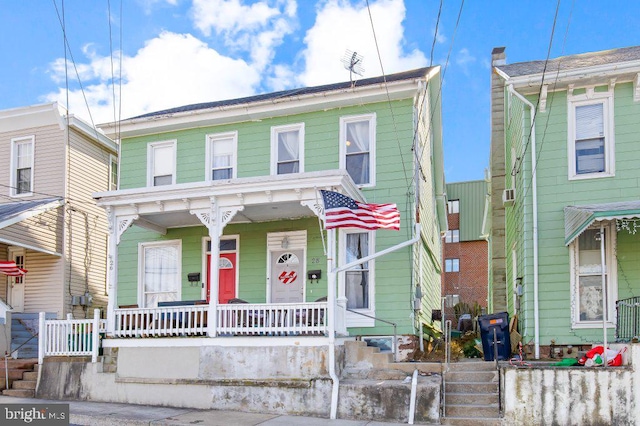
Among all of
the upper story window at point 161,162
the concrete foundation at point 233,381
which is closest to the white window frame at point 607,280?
the concrete foundation at point 233,381

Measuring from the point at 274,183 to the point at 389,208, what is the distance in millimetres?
2338

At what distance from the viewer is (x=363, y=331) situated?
1341 centimetres

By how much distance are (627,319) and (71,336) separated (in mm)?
11205

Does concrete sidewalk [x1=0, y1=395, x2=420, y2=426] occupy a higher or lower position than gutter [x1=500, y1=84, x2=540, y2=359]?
lower

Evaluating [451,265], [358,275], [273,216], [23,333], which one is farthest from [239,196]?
[451,265]

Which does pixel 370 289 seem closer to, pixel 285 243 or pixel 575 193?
pixel 285 243

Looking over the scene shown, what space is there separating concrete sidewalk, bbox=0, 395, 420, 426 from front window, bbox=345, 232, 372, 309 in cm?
355

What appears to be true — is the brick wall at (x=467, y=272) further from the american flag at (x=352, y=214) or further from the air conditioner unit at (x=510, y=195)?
the american flag at (x=352, y=214)

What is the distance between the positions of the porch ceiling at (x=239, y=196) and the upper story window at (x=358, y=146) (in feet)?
2.77

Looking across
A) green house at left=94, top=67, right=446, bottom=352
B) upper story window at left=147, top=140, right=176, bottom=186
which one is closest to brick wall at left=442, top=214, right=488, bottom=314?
green house at left=94, top=67, right=446, bottom=352

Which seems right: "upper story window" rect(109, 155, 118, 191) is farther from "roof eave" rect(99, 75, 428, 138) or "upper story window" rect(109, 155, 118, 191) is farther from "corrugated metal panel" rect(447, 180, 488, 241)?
"corrugated metal panel" rect(447, 180, 488, 241)

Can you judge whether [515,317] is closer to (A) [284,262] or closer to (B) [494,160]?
(A) [284,262]

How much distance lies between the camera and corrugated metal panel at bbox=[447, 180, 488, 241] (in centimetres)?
3853

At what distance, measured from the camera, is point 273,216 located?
562 inches
